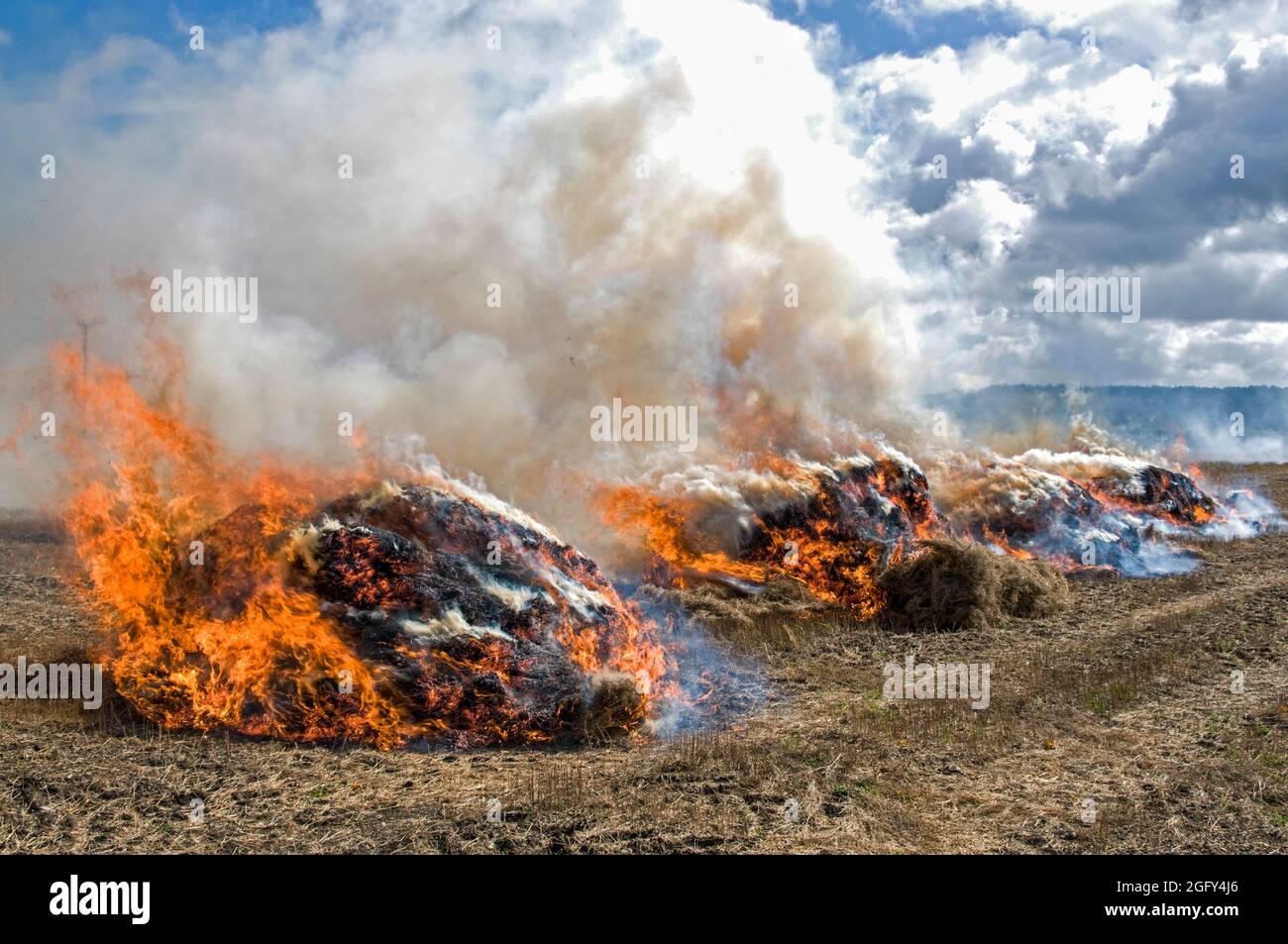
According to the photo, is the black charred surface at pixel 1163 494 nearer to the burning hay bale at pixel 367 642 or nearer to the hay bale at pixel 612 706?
the burning hay bale at pixel 367 642

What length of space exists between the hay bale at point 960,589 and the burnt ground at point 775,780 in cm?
318

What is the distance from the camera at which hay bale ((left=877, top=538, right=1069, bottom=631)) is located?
58.2 feet

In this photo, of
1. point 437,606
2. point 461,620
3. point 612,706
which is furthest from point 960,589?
point 437,606

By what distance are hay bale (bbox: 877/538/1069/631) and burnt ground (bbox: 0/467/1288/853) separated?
3.18m

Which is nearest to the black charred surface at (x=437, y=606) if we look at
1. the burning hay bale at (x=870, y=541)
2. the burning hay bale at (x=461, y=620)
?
the burning hay bale at (x=461, y=620)

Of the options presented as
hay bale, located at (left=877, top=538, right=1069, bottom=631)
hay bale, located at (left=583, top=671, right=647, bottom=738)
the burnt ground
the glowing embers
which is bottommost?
the burnt ground

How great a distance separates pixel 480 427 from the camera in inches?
720

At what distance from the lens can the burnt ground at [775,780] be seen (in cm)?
822

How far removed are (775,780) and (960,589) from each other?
1010 cm

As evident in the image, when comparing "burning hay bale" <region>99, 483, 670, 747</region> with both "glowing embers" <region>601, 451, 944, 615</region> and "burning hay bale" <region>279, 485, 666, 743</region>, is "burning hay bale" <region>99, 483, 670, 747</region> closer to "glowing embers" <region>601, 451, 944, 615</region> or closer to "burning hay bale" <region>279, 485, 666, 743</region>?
"burning hay bale" <region>279, 485, 666, 743</region>

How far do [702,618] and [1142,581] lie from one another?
13445 millimetres

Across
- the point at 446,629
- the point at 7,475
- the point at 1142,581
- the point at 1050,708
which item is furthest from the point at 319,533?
the point at 7,475

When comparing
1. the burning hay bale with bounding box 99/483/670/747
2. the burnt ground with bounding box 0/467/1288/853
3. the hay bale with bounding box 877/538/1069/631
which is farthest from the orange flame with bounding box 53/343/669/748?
the hay bale with bounding box 877/538/1069/631

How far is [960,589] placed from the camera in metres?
18.1
